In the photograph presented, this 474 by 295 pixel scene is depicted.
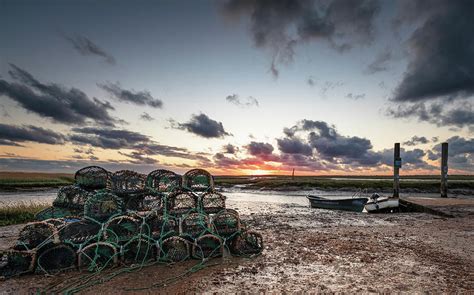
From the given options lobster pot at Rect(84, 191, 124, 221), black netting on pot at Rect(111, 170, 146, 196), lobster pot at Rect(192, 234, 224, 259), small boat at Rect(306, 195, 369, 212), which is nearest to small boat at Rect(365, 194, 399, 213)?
small boat at Rect(306, 195, 369, 212)

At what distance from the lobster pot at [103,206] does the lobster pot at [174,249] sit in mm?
1730

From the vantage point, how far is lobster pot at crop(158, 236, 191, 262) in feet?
20.2

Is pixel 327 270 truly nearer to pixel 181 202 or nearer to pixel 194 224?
pixel 194 224

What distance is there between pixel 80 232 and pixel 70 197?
2569 mm

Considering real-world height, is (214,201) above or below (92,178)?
below

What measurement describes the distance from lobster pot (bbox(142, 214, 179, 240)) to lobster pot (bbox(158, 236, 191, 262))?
0.65 ft

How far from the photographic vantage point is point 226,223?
23.5 feet

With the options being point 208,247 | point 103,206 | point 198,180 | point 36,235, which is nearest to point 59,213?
point 103,206

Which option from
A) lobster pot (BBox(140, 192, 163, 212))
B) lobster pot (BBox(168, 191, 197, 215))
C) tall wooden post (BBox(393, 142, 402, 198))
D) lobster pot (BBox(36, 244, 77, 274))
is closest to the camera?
lobster pot (BBox(36, 244, 77, 274))

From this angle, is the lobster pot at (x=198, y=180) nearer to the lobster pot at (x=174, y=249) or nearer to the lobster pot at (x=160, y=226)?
the lobster pot at (x=160, y=226)

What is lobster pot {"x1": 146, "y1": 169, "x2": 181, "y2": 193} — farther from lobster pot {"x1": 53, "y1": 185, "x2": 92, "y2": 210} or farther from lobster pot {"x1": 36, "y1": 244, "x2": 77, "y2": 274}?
lobster pot {"x1": 36, "y1": 244, "x2": 77, "y2": 274}

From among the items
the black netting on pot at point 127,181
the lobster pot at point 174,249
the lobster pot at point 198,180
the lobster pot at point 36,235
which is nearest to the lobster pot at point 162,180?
the black netting on pot at point 127,181

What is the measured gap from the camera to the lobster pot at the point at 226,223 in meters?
6.88

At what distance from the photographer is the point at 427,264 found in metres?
6.14
